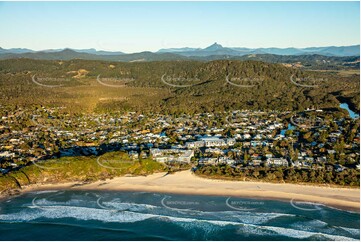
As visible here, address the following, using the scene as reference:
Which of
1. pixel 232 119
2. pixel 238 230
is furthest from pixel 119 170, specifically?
pixel 232 119

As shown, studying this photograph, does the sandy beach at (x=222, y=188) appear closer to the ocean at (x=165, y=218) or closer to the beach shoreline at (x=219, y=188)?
the beach shoreline at (x=219, y=188)

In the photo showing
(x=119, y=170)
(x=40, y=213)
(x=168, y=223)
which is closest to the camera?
(x=168, y=223)

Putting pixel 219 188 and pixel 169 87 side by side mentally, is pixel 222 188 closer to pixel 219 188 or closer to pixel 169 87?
pixel 219 188

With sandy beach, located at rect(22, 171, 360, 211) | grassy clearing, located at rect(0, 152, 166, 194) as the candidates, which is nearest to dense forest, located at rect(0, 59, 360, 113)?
grassy clearing, located at rect(0, 152, 166, 194)

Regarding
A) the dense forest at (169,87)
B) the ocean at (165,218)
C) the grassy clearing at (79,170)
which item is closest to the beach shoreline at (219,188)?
the grassy clearing at (79,170)

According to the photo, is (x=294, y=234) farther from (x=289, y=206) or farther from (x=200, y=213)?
(x=200, y=213)

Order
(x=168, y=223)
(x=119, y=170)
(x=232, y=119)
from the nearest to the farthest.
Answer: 1. (x=168, y=223)
2. (x=119, y=170)
3. (x=232, y=119)

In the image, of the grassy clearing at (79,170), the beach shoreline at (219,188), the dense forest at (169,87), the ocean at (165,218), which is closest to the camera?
the ocean at (165,218)
